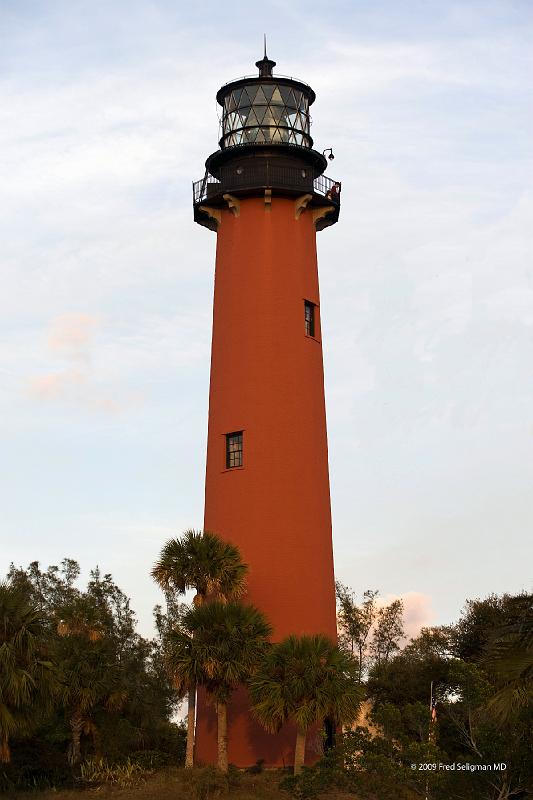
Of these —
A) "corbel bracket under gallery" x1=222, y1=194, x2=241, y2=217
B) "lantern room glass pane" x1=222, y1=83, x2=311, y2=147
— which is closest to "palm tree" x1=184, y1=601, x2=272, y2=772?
"corbel bracket under gallery" x1=222, y1=194, x2=241, y2=217

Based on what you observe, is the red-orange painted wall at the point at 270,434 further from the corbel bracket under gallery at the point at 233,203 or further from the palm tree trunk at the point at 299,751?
the palm tree trunk at the point at 299,751

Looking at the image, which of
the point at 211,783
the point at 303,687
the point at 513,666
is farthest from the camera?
the point at 211,783

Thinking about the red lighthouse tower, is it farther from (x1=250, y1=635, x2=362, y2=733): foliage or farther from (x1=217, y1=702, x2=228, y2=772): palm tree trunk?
(x1=250, y1=635, x2=362, y2=733): foliage

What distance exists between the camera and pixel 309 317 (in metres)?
39.3

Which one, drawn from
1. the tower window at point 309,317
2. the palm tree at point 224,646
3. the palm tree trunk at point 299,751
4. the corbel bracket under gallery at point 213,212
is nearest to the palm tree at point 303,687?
the palm tree trunk at point 299,751

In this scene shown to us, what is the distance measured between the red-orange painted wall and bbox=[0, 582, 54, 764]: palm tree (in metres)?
7.95

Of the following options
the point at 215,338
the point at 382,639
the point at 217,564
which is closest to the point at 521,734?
the point at 217,564

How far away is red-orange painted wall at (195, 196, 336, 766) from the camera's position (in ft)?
116

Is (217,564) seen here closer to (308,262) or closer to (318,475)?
(318,475)

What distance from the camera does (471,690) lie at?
3045 cm

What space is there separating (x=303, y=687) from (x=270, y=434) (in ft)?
29.9

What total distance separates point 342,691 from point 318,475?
8647 mm

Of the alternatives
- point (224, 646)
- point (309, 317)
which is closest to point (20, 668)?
point (224, 646)

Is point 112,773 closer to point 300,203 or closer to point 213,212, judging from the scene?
point 213,212
